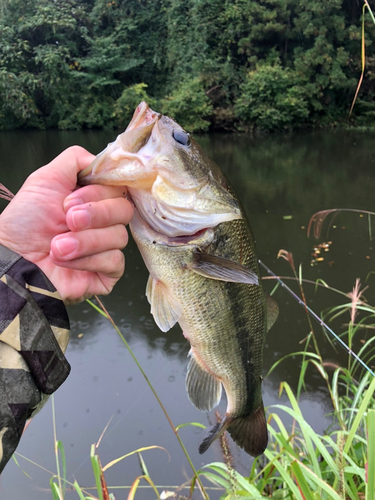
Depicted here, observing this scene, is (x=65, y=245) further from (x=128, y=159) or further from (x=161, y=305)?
(x=161, y=305)

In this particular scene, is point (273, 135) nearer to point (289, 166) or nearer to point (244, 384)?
point (289, 166)

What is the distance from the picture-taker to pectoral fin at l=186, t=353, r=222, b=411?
5.15 feet

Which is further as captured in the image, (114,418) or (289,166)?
(289,166)

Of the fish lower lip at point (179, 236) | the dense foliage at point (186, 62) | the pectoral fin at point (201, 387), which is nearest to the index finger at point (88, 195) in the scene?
the fish lower lip at point (179, 236)

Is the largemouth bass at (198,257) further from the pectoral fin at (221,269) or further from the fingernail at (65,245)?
the fingernail at (65,245)

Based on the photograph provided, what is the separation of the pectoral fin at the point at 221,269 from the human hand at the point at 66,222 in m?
0.28

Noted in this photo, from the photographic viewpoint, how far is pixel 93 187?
111 cm

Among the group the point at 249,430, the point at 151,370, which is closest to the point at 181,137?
the point at 249,430

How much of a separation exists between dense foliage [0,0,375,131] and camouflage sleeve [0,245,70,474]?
1947cm

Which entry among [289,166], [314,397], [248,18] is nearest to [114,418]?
[314,397]

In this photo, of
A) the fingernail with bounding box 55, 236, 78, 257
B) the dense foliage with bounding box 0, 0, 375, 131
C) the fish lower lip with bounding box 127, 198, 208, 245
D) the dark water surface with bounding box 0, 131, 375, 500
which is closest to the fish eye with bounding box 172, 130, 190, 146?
the fish lower lip with bounding box 127, 198, 208, 245

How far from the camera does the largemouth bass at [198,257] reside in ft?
3.69

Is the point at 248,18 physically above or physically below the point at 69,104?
above

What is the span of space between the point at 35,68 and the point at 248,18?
13.8 m
